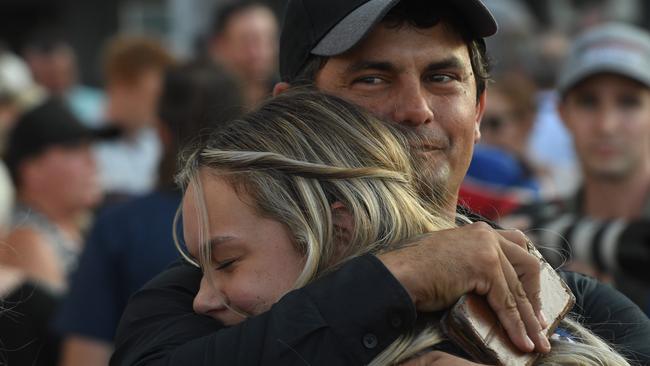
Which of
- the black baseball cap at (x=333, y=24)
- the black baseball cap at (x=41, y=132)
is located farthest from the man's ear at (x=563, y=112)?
the black baseball cap at (x=333, y=24)

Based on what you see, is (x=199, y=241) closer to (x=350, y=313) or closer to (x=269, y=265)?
(x=269, y=265)

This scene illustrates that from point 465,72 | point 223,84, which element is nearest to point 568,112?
point 223,84

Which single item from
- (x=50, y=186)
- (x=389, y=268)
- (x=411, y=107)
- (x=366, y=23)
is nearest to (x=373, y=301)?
(x=389, y=268)

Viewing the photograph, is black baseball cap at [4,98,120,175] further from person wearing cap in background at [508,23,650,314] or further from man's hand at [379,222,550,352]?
man's hand at [379,222,550,352]

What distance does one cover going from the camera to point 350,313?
2.12 meters

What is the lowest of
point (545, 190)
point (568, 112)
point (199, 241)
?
point (545, 190)

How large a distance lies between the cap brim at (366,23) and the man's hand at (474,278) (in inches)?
21.8

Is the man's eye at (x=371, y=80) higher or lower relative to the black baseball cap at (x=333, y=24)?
lower

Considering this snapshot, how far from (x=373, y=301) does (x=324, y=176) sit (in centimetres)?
30

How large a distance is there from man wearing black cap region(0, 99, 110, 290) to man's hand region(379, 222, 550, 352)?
3.58m

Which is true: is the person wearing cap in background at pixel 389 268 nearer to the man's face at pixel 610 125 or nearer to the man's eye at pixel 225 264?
the man's eye at pixel 225 264

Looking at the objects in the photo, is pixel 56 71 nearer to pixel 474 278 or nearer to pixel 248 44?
pixel 248 44

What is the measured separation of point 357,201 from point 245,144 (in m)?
0.29

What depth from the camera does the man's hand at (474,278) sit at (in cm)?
212
